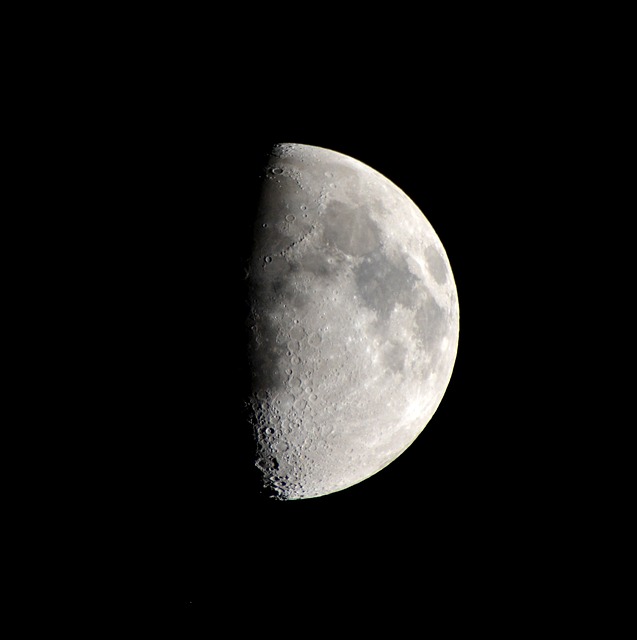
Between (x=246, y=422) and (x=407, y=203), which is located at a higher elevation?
(x=407, y=203)

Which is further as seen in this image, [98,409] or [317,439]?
[317,439]

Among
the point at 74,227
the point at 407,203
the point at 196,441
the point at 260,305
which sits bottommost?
the point at 196,441

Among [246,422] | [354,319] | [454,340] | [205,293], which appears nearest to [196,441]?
[246,422]

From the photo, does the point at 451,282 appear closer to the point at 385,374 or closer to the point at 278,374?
the point at 385,374

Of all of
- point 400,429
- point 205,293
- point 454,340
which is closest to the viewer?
point 205,293

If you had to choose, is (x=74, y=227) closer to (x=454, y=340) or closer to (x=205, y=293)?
(x=205, y=293)

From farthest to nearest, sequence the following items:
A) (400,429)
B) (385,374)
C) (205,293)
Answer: (400,429) < (385,374) < (205,293)
